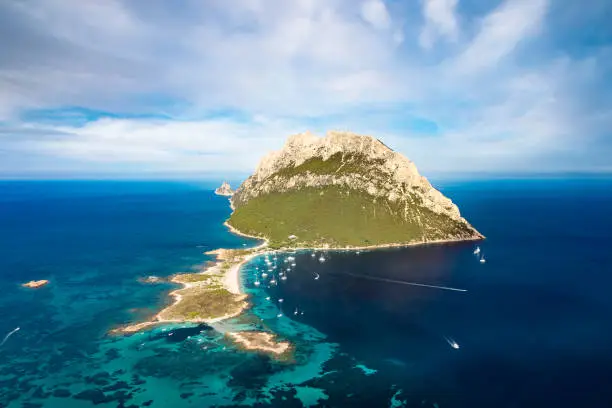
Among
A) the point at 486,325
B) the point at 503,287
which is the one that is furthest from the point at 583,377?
the point at 503,287

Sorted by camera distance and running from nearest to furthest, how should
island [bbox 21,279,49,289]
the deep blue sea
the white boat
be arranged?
the deep blue sea
the white boat
island [bbox 21,279,49,289]

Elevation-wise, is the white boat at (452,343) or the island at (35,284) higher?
the white boat at (452,343)

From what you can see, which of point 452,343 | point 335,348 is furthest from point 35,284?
point 452,343

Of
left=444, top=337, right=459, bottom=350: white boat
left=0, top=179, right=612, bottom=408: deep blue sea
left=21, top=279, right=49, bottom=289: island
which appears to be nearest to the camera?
left=0, top=179, right=612, bottom=408: deep blue sea

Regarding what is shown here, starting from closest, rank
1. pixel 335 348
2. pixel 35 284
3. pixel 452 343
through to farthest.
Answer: pixel 335 348
pixel 452 343
pixel 35 284

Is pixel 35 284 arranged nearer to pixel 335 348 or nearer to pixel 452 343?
pixel 335 348

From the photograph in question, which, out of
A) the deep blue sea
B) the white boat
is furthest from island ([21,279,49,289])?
the white boat

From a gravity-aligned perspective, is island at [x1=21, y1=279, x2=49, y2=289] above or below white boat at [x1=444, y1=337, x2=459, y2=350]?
below

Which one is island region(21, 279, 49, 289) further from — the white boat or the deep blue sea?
the white boat

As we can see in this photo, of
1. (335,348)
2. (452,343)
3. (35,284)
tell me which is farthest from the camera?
(35,284)

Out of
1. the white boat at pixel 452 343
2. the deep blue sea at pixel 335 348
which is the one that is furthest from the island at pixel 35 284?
the white boat at pixel 452 343

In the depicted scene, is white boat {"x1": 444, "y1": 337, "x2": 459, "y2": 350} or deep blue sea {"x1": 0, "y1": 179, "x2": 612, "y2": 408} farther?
white boat {"x1": 444, "y1": 337, "x2": 459, "y2": 350}

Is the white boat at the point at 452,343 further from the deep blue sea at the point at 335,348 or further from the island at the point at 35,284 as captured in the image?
the island at the point at 35,284
